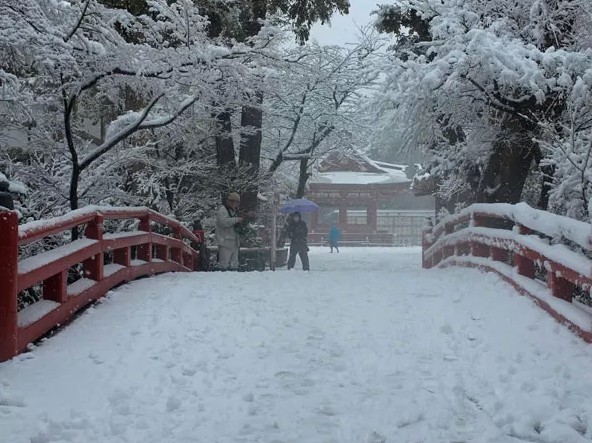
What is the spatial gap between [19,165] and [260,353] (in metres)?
7.72

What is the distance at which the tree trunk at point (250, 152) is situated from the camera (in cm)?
1678

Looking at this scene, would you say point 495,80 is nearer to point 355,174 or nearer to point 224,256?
point 224,256

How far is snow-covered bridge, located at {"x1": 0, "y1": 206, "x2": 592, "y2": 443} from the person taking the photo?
134 inches

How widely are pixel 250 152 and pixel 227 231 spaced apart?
7293 millimetres

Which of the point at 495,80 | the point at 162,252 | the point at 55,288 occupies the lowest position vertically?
the point at 162,252

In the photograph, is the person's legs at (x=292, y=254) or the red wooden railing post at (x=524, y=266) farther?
the person's legs at (x=292, y=254)

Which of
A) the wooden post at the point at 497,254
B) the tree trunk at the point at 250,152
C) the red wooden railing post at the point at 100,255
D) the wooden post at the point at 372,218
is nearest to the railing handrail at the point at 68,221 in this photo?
the red wooden railing post at the point at 100,255

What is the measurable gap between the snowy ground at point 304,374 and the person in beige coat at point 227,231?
4097 mm

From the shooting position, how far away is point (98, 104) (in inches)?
643

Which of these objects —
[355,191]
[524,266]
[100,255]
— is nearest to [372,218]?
[355,191]

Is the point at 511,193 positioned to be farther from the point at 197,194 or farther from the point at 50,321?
the point at 50,321

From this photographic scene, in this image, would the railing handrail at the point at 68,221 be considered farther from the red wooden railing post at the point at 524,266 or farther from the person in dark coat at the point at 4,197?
the red wooden railing post at the point at 524,266

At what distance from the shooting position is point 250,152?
17.8 m

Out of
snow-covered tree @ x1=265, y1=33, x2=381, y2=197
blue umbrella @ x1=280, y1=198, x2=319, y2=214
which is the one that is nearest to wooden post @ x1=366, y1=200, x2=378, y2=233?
snow-covered tree @ x1=265, y1=33, x2=381, y2=197
